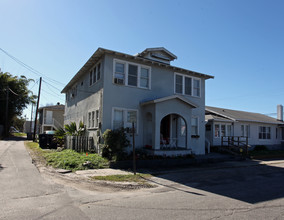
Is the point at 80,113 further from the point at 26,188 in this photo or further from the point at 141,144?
the point at 26,188

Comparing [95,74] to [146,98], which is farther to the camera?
[95,74]

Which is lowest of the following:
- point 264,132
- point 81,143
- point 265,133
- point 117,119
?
point 81,143

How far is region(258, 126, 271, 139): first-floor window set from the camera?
2434cm

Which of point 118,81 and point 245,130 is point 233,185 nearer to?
point 118,81

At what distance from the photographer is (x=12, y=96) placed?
129ft

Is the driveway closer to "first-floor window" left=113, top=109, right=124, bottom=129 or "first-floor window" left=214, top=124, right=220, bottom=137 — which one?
"first-floor window" left=113, top=109, right=124, bottom=129

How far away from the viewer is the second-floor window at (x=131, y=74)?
1379 centimetres

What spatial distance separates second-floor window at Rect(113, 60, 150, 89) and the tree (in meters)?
28.3

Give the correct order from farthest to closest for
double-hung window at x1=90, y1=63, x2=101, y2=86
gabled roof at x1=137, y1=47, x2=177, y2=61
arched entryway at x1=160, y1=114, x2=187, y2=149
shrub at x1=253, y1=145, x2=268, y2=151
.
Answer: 1. shrub at x1=253, y1=145, x2=268, y2=151
2. arched entryway at x1=160, y1=114, x2=187, y2=149
3. gabled roof at x1=137, y1=47, x2=177, y2=61
4. double-hung window at x1=90, y1=63, x2=101, y2=86

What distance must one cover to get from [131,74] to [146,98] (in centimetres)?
183

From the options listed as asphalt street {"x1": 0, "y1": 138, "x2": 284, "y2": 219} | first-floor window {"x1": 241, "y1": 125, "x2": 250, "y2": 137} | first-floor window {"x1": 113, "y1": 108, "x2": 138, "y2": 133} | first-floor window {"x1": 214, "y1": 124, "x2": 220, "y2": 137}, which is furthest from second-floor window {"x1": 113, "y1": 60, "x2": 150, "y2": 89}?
first-floor window {"x1": 241, "y1": 125, "x2": 250, "y2": 137}

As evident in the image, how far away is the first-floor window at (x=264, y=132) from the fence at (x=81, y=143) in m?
18.7

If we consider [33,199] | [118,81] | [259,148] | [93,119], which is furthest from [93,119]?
[259,148]

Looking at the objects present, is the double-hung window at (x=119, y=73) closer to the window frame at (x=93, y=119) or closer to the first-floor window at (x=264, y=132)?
the window frame at (x=93, y=119)
